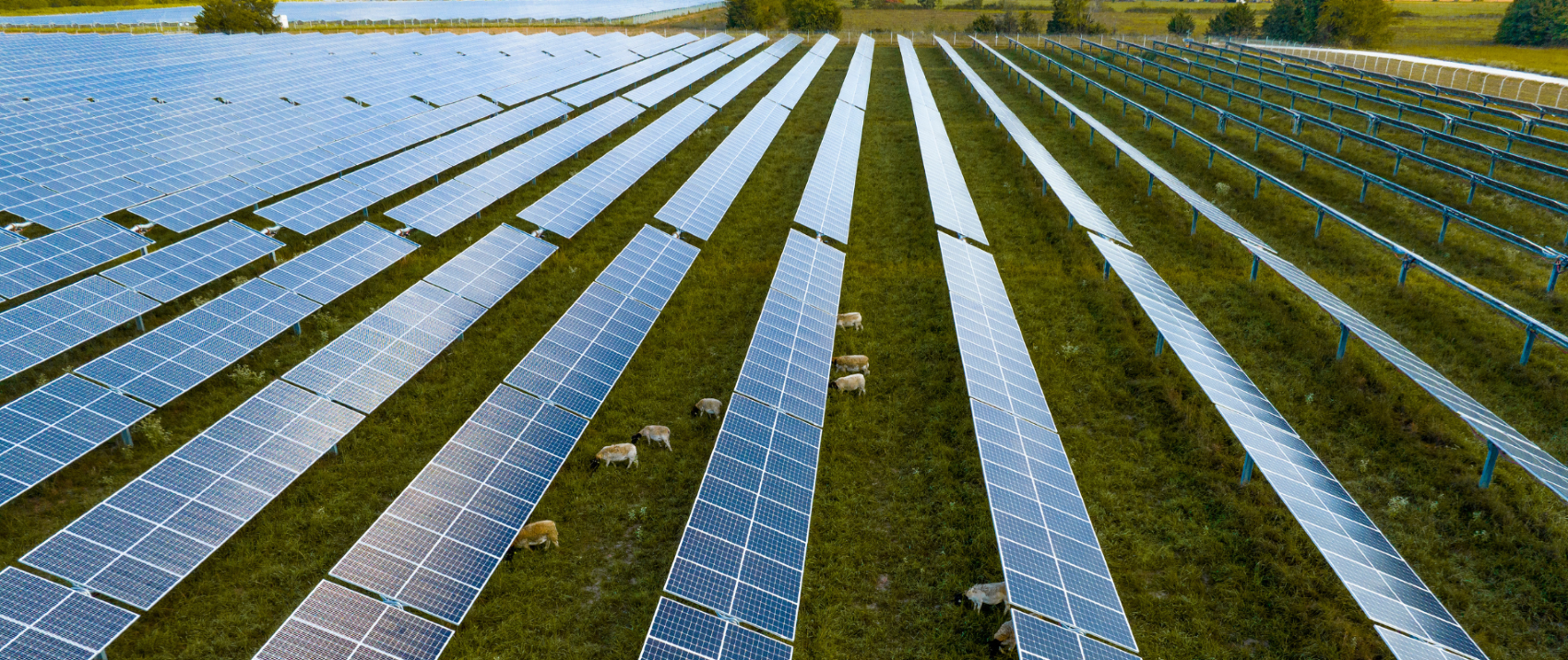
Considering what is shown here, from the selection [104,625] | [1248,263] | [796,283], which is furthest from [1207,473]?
[104,625]

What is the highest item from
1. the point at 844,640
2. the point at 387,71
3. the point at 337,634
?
the point at 387,71

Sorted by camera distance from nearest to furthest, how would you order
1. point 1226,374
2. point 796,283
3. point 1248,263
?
point 1226,374 < point 796,283 < point 1248,263

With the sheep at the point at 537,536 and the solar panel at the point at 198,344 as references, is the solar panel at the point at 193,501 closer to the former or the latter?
the solar panel at the point at 198,344

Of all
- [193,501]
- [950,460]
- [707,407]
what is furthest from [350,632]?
[950,460]

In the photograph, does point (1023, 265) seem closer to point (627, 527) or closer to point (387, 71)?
point (627, 527)

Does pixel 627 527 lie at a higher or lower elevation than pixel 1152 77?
lower

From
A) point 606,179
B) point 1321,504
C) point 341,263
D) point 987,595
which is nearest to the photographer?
point 987,595

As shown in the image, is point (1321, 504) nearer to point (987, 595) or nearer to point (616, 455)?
point (987, 595)

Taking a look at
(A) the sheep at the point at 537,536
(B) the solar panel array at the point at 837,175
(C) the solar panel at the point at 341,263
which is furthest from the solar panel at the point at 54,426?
(B) the solar panel array at the point at 837,175
